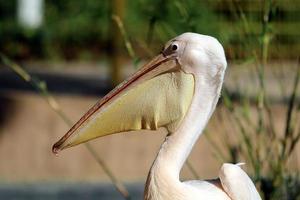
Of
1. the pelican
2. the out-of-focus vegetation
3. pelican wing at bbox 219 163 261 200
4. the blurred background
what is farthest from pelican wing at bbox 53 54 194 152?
the out-of-focus vegetation

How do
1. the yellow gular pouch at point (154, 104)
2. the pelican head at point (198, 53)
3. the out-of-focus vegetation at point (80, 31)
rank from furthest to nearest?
the out-of-focus vegetation at point (80, 31) → the yellow gular pouch at point (154, 104) → the pelican head at point (198, 53)

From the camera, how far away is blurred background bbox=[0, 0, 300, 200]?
19.7 feet

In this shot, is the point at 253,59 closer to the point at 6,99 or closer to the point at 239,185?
the point at 239,185

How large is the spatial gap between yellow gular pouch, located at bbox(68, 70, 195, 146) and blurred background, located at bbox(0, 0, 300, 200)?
3.61 ft

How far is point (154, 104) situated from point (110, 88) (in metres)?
7.92

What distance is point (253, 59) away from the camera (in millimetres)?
5617

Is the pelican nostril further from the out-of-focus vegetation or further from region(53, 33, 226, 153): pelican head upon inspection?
the out-of-focus vegetation

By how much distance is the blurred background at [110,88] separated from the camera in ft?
19.7

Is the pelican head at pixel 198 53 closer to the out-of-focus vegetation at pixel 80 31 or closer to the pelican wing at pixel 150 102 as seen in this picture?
the pelican wing at pixel 150 102

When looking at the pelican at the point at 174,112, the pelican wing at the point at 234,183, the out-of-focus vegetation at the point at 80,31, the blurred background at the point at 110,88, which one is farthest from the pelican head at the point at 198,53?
the out-of-focus vegetation at the point at 80,31

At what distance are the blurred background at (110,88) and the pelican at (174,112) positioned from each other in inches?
43.6

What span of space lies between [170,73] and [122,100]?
211 mm

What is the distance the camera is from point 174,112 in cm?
458

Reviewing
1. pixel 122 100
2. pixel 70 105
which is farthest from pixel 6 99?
pixel 122 100
